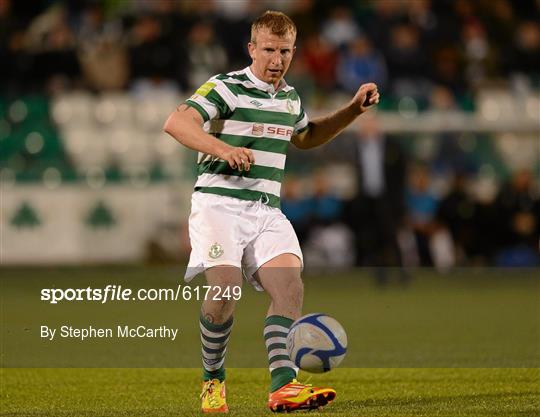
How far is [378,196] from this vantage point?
56.0ft

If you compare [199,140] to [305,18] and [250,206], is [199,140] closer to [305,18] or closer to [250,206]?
[250,206]

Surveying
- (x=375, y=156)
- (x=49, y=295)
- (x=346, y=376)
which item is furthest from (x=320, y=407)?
(x=375, y=156)

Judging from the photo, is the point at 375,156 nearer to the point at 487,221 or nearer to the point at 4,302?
the point at 487,221

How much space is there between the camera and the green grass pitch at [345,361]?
728cm

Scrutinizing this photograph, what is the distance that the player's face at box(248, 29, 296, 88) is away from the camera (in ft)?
22.4

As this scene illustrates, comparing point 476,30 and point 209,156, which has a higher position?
point 476,30

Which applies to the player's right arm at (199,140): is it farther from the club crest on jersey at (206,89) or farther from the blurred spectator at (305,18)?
the blurred spectator at (305,18)

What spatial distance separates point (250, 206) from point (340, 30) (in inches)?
561

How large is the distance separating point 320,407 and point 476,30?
15637 mm

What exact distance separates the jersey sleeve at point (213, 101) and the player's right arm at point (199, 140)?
2.1 inches

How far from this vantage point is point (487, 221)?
1884 centimetres

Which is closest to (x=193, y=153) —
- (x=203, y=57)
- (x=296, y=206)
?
(x=203, y=57)

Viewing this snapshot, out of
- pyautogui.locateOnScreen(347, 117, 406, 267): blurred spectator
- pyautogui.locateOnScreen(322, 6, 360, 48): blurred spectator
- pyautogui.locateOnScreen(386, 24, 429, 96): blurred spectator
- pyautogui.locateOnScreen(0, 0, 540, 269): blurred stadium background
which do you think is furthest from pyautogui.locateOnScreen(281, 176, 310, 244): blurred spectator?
pyautogui.locateOnScreen(322, 6, 360, 48): blurred spectator

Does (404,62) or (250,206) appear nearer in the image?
(250,206)
